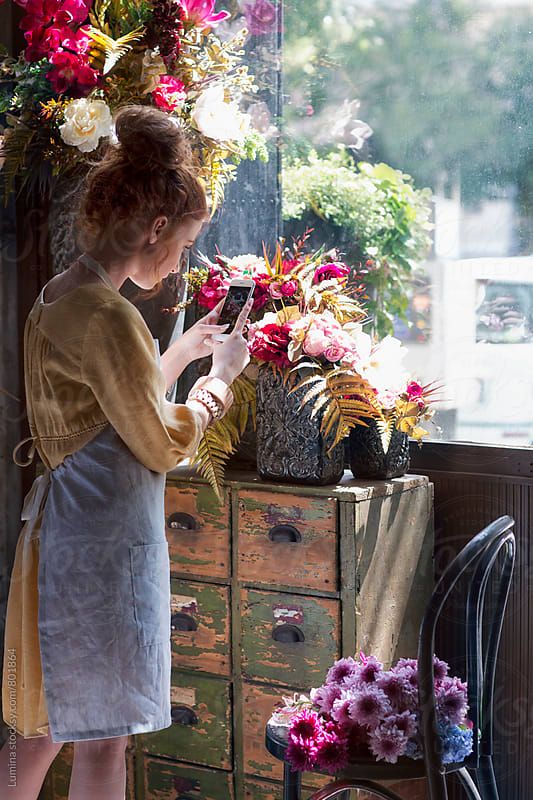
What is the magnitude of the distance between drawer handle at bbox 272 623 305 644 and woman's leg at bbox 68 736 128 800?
53cm

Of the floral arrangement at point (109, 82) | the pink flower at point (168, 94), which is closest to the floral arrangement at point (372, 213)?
the floral arrangement at point (109, 82)

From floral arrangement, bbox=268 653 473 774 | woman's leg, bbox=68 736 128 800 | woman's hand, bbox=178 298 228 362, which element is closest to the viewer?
floral arrangement, bbox=268 653 473 774

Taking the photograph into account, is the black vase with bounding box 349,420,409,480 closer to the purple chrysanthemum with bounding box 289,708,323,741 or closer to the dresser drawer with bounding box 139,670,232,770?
the dresser drawer with bounding box 139,670,232,770

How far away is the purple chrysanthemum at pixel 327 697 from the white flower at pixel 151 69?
141cm

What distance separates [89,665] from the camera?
1705mm

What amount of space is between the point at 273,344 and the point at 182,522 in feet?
1.56

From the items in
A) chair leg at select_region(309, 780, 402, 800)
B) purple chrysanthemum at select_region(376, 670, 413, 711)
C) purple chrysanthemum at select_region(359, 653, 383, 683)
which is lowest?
chair leg at select_region(309, 780, 402, 800)

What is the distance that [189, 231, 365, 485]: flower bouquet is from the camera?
2154mm

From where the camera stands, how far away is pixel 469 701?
5.67ft

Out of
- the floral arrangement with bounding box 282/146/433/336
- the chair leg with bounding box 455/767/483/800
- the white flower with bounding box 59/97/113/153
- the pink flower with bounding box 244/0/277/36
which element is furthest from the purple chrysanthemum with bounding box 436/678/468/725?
the pink flower with bounding box 244/0/277/36

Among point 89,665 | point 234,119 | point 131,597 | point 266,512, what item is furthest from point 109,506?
point 234,119

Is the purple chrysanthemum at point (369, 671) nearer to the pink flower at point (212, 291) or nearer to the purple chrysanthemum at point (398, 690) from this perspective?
the purple chrysanthemum at point (398, 690)

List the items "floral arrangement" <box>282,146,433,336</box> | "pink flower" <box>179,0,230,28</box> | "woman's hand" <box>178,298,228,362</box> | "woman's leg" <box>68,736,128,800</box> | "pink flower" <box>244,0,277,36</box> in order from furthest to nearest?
"pink flower" <box>244,0,277,36</box> → "floral arrangement" <box>282,146,433,336</box> → "pink flower" <box>179,0,230,28</box> → "woman's hand" <box>178,298,228,362</box> → "woman's leg" <box>68,736,128,800</box>

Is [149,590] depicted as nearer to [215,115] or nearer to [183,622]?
[183,622]
